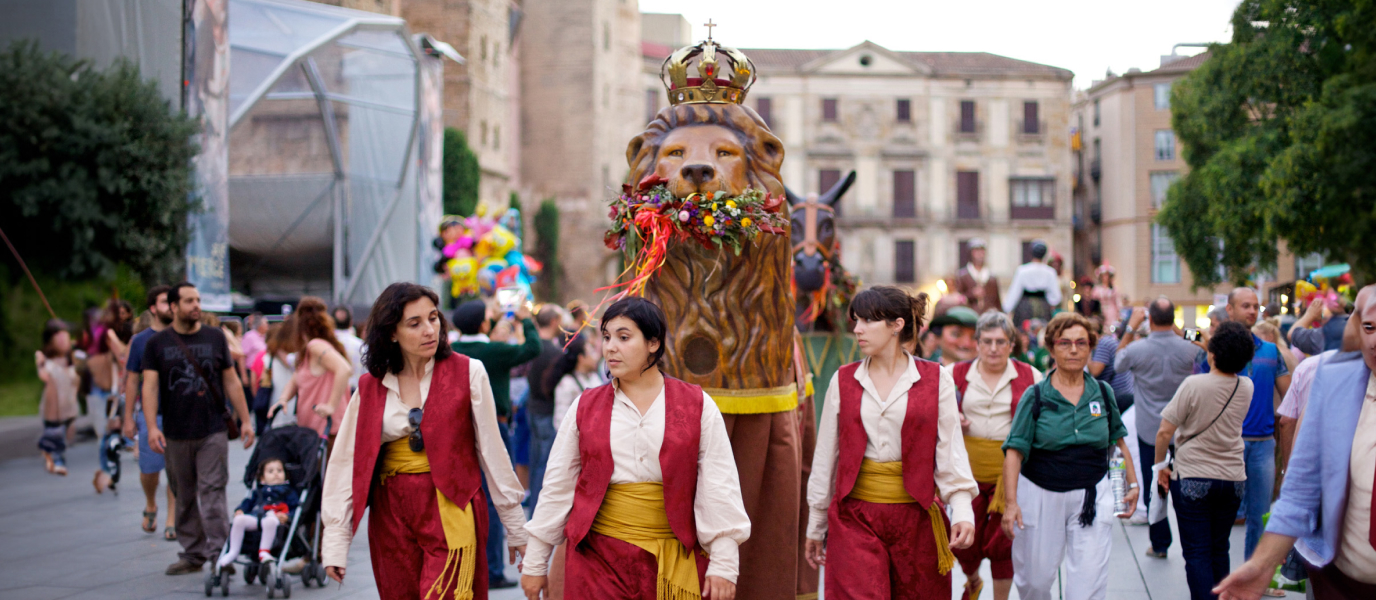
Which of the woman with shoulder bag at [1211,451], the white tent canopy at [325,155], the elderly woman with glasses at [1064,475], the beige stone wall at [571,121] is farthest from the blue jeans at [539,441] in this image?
the beige stone wall at [571,121]

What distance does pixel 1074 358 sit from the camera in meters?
5.51

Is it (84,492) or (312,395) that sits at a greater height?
(312,395)

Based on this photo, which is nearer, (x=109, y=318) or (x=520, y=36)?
(x=109, y=318)

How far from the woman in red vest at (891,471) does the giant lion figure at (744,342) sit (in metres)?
0.40

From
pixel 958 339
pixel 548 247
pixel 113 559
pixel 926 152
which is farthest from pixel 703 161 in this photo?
pixel 926 152

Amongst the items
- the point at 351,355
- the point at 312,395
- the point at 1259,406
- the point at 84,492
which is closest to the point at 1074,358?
the point at 1259,406

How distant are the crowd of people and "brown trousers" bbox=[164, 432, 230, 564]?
0.06ft

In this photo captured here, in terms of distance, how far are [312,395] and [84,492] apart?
490 centimetres

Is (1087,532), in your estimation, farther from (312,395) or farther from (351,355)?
(351,355)

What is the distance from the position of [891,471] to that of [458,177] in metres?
40.2

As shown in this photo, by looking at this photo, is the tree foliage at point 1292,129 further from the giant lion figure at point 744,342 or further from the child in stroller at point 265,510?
the child in stroller at point 265,510

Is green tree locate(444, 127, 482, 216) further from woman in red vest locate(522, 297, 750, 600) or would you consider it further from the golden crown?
woman in red vest locate(522, 297, 750, 600)

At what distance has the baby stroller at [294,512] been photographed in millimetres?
7051

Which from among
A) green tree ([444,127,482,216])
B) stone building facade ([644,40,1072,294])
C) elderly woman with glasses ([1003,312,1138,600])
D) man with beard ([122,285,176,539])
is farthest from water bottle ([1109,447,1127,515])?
stone building facade ([644,40,1072,294])
